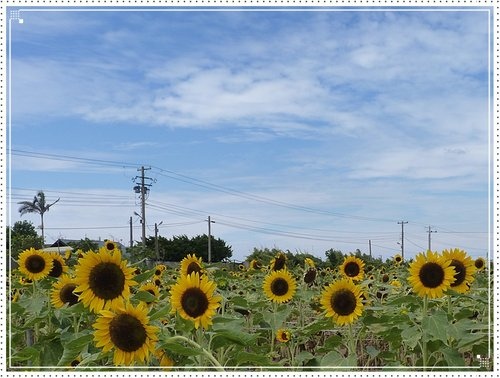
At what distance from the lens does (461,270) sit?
333cm

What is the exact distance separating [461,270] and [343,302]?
63cm

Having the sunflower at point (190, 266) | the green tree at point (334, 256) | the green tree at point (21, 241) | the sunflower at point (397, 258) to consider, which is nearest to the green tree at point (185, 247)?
the green tree at point (21, 241)

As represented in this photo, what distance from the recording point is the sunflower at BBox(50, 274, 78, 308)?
11.3ft

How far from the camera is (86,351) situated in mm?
2668

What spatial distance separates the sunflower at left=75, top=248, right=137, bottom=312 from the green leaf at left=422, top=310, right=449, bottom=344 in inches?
50.0

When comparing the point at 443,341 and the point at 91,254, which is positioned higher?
the point at 91,254

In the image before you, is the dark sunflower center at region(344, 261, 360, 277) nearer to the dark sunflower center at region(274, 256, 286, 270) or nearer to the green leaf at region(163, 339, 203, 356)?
the dark sunflower center at region(274, 256, 286, 270)

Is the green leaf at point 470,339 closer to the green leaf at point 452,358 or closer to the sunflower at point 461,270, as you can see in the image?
the green leaf at point 452,358

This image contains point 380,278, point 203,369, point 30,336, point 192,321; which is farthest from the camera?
point 380,278

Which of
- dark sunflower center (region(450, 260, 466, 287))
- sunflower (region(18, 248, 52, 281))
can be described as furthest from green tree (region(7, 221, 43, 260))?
dark sunflower center (region(450, 260, 466, 287))

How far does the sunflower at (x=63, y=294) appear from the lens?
3.45 meters

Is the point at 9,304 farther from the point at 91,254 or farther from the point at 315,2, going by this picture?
the point at 315,2
